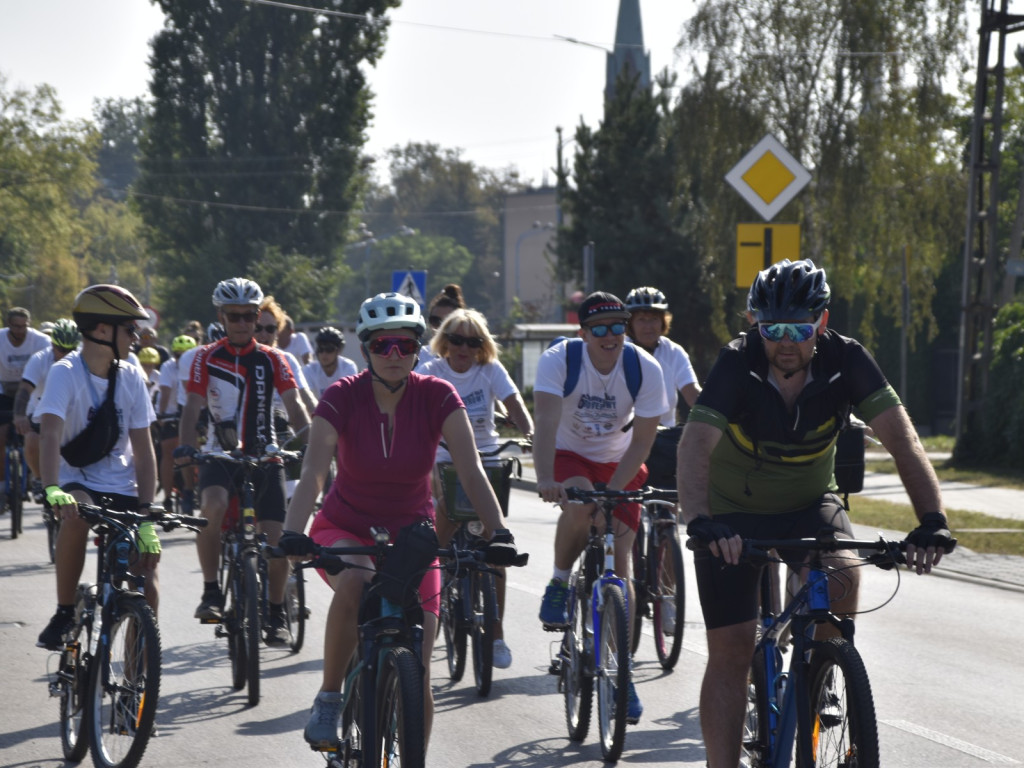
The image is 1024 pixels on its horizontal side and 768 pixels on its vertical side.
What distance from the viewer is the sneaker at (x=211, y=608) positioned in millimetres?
7879

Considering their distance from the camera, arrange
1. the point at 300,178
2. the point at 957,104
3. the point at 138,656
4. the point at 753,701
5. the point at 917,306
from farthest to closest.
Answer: the point at 300,178
the point at 917,306
the point at 957,104
the point at 138,656
the point at 753,701

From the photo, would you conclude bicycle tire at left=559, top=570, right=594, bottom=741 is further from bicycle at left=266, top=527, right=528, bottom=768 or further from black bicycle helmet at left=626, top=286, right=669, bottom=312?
black bicycle helmet at left=626, top=286, right=669, bottom=312

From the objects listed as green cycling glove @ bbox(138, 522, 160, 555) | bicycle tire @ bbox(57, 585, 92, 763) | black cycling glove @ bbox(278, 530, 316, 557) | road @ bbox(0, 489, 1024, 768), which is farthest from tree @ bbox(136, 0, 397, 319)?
black cycling glove @ bbox(278, 530, 316, 557)

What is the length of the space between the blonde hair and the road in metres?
1.57

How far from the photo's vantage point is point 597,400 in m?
7.24

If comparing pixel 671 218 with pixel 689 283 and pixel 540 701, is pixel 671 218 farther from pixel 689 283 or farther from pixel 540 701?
pixel 540 701

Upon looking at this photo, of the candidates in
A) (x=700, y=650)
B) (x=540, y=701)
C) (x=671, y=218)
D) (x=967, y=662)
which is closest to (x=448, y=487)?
(x=540, y=701)

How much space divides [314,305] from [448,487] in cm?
4943

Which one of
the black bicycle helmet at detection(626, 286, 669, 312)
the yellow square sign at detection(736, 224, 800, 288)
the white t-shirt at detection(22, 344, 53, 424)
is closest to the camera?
the black bicycle helmet at detection(626, 286, 669, 312)

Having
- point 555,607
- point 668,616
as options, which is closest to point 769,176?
point 668,616

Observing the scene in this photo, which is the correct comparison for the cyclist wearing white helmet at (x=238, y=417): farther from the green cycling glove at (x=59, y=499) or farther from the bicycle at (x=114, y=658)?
the green cycling glove at (x=59, y=499)

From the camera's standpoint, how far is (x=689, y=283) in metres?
38.8

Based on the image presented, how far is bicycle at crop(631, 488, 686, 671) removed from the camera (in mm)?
8070

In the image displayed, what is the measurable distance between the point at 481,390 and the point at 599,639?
2.35 metres
